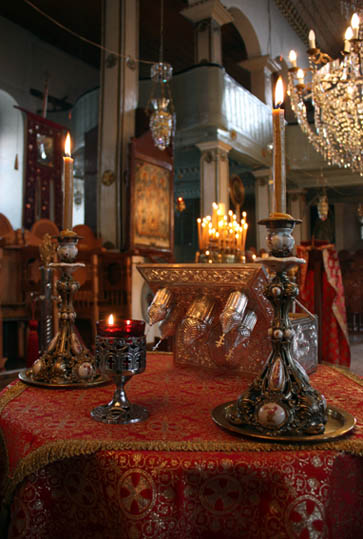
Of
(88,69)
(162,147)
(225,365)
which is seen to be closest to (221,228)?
(225,365)

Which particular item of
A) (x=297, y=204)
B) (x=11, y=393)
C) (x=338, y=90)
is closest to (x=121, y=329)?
(x=11, y=393)

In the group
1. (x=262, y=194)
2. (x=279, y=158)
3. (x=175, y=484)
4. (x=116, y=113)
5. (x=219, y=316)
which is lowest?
(x=175, y=484)

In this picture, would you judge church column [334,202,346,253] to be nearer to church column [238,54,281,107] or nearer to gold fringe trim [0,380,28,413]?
church column [238,54,281,107]

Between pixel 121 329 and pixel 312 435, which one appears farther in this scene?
pixel 121 329

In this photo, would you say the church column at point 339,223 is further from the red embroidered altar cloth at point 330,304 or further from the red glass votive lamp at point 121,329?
the red glass votive lamp at point 121,329

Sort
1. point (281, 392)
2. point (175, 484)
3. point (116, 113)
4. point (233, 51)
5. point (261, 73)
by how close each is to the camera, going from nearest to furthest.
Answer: point (175, 484) → point (281, 392) → point (116, 113) → point (261, 73) → point (233, 51)

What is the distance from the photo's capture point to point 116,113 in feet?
22.3

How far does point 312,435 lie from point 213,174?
7.45 metres

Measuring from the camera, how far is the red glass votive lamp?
1.00 metres

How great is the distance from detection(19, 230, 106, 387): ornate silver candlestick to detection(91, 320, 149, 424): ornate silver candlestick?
0.34 meters

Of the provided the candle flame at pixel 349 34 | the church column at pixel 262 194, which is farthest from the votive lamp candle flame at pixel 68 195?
the church column at pixel 262 194

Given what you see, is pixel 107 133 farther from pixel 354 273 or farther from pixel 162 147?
pixel 354 273

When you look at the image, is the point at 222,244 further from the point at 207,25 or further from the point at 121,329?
the point at 207,25

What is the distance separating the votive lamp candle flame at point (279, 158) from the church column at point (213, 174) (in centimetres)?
702
